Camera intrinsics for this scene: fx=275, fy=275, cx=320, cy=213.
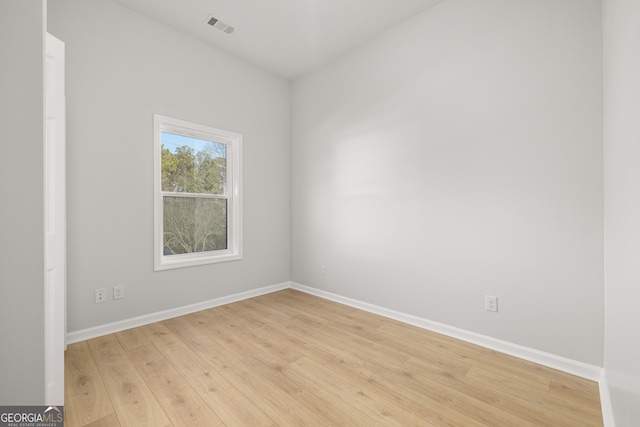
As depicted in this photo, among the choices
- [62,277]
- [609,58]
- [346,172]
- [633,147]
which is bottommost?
[62,277]

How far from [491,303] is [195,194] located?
3058 millimetres

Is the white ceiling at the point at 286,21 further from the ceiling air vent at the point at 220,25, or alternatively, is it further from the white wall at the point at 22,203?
the white wall at the point at 22,203

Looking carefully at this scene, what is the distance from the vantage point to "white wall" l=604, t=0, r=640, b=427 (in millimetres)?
950

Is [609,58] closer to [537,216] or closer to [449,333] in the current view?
[537,216]

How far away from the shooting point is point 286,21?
2750 mm

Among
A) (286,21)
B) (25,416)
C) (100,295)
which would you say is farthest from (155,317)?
(286,21)

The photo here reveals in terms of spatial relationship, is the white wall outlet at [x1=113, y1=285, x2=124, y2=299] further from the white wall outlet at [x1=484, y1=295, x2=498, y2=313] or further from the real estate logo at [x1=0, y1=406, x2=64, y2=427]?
the white wall outlet at [x1=484, y1=295, x2=498, y2=313]

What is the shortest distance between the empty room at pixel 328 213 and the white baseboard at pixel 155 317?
0.02 metres

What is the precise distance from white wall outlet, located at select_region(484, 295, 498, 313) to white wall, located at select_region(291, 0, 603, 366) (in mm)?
34

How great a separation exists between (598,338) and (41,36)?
121 inches

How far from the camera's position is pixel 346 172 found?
324cm

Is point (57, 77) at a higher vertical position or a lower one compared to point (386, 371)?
higher

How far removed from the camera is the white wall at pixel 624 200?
0.95 metres

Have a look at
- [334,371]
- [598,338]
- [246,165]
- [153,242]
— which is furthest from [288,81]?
[598,338]
